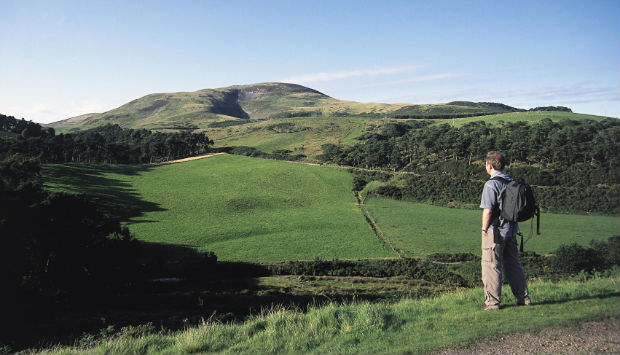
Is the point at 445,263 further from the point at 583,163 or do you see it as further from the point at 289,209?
the point at 583,163

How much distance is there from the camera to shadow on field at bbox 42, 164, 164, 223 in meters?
70.8

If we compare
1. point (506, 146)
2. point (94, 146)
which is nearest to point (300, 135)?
point (94, 146)

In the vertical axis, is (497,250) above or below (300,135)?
below

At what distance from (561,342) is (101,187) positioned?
9021cm

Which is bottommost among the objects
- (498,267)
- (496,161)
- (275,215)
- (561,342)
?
(275,215)

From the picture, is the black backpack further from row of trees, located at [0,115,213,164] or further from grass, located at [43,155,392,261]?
row of trees, located at [0,115,213,164]

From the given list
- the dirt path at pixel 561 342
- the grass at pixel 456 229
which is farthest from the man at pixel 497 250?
the grass at pixel 456 229

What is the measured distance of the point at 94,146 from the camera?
118m

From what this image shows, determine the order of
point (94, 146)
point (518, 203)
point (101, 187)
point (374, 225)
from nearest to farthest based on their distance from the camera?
point (518, 203), point (374, 225), point (101, 187), point (94, 146)

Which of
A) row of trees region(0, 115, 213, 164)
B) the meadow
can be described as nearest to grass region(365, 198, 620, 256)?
the meadow

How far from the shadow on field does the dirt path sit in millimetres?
68663

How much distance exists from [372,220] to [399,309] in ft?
202

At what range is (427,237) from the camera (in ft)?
195

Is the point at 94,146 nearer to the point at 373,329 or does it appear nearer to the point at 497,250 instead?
the point at 373,329
